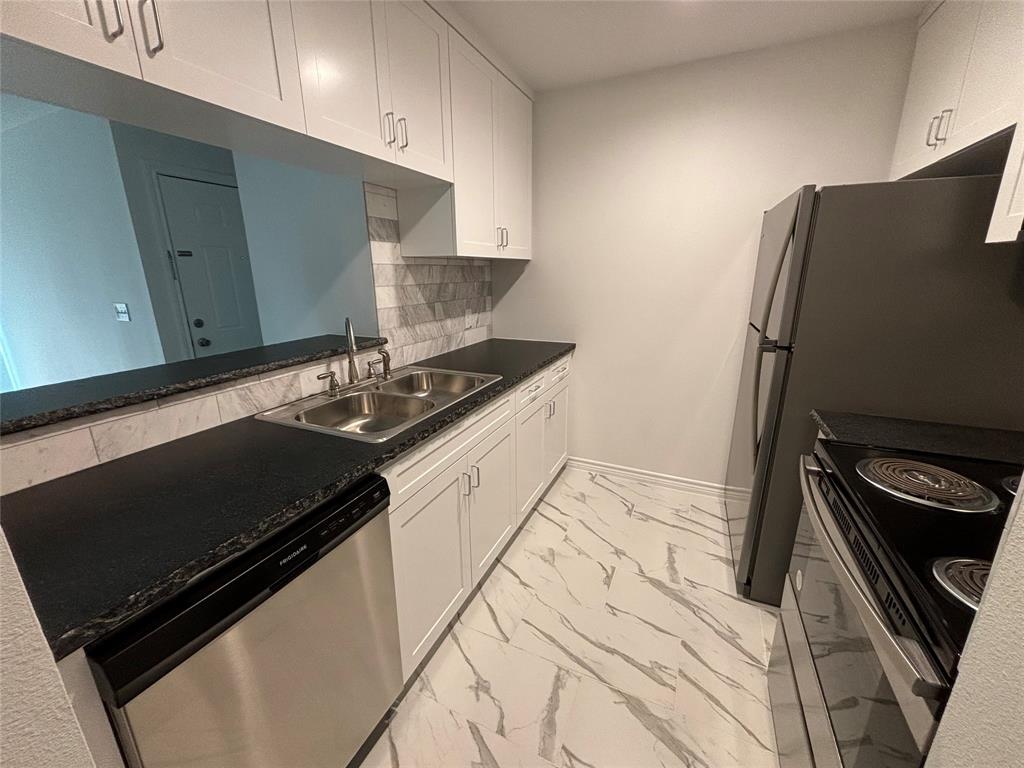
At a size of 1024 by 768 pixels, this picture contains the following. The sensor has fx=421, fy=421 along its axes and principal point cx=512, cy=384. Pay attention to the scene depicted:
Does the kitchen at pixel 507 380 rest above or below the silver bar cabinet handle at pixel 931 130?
below

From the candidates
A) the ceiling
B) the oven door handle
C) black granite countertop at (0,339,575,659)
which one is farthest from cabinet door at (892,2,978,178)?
black granite countertop at (0,339,575,659)

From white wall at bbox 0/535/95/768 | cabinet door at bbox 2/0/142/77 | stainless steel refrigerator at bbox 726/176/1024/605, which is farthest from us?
stainless steel refrigerator at bbox 726/176/1024/605

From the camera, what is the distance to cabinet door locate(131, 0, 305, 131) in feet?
2.94

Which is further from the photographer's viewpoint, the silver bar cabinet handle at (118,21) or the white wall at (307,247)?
the white wall at (307,247)

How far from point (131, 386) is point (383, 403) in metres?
0.85

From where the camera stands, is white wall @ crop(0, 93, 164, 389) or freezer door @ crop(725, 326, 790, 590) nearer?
freezer door @ crop(725, 326, 790, 590)

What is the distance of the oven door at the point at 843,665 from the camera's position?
2.18ft

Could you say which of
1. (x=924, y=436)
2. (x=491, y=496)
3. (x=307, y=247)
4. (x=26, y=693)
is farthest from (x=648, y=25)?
(x=26, y=693)

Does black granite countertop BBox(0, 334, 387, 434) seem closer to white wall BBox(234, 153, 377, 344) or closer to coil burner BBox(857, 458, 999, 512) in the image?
white wall BBox(234, 153, 377, 344)

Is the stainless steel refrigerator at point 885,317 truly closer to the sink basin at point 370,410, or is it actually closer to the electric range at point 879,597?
the electric range at point 879,597

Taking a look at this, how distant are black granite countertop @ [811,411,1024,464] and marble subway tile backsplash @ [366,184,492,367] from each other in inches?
73.2

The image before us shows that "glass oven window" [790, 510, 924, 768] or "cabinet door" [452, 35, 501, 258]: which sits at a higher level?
"cabinet door" [452, 35, 501, 258]

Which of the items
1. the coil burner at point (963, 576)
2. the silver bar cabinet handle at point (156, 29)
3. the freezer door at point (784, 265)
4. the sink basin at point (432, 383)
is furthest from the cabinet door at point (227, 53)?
the coil burner at point (963, 576)

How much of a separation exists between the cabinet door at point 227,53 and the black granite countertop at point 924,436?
6.37 feet
